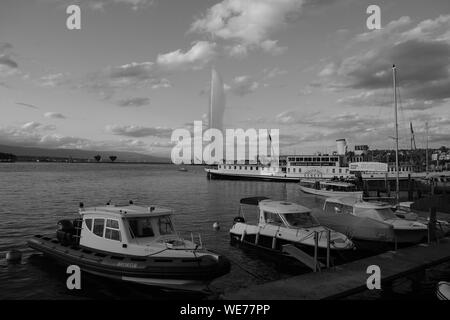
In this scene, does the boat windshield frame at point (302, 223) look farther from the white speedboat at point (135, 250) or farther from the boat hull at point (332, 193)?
the boat hull at point (332, 193)

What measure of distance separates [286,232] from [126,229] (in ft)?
30.1

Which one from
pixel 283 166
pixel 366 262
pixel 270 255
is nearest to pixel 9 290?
pixel 270 255

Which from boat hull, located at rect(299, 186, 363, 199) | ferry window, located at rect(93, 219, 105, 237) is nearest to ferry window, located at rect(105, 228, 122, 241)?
ferry window, located at rect(93, 219, 105, 237)

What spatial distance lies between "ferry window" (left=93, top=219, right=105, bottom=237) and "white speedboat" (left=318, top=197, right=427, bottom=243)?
13.8 metres

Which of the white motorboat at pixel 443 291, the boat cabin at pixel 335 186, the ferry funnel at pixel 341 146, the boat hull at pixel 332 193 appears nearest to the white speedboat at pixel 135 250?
the white motorboat at pixel 443 291

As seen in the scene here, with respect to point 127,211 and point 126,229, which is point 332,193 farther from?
point 126,229

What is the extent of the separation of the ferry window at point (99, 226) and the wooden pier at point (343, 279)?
315 inches

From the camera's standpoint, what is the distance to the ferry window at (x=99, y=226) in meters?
16.1

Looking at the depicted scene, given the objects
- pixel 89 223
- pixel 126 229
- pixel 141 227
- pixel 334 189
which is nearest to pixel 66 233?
pixel 89 223

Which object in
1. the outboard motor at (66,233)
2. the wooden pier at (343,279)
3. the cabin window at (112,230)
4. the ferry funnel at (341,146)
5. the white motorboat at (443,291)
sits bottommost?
the white motorboat at (443,291)

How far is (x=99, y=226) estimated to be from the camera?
1622cm
